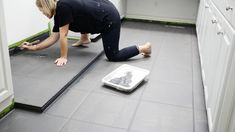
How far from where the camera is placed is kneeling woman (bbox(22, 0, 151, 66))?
2.11 m

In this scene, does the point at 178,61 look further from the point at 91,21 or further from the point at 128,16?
the point at 128,16

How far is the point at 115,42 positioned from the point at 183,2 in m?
1.75

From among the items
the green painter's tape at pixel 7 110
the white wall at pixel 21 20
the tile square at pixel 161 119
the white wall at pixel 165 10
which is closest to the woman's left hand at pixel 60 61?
the white wall at pixel 21 20

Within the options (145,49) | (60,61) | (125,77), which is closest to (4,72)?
(60,61)

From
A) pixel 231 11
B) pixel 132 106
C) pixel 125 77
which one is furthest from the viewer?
pixel 125 77

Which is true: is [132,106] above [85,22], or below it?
below

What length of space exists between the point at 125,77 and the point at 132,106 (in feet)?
1.16

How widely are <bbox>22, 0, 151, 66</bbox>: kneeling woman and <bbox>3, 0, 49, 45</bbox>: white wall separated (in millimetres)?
153

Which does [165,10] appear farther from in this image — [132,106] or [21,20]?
[132,106]

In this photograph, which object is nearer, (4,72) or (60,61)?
(4,72)

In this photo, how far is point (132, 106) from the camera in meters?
1.69

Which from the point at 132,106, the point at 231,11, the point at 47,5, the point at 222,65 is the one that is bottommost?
the point at 132,106

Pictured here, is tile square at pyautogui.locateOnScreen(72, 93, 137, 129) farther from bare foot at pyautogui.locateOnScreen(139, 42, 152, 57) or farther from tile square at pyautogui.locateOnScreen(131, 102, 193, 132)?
bare foot at pyautogui.locateOnScreen(139, 42, 152, 57)

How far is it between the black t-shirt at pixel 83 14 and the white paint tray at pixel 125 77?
46 centimetres
